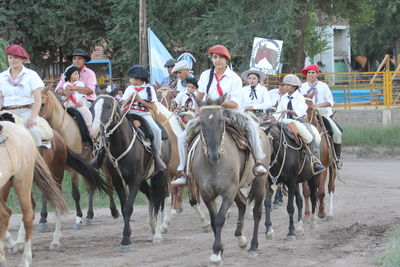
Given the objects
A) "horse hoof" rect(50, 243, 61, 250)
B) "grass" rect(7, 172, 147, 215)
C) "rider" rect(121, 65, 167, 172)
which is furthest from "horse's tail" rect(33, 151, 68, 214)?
"grass" rect(7, 172, 147, 215)

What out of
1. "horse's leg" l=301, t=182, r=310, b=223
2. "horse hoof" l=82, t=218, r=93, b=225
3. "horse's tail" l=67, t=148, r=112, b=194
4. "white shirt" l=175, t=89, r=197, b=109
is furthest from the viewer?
"white shirt" l=175, t=89, r=197, b=109

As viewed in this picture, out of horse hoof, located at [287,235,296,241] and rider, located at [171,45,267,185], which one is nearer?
rider, located at [171,45,267,185]

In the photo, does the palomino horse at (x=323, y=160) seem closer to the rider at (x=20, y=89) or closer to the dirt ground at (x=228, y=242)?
the dirt ground at (x=228, y=242)

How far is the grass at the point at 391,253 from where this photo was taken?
9.17 metres

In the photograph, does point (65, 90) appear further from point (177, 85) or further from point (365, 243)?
point (365, 243)

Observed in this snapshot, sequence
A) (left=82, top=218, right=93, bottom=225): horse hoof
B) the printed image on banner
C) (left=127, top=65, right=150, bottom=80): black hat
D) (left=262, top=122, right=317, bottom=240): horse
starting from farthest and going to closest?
the printed image on banner < (left=82, top=218, right=93, bottom=225): horse hoof < (left=262, top=122, right=317, bottom=240): horse < (left=127, top=65, right=150, bottom=80): black hat

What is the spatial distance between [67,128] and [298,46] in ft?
67.8

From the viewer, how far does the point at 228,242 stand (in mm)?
11844

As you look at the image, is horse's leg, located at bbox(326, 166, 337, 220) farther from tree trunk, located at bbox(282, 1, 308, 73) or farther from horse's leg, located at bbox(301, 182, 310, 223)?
tree trunk, located at bbox(282, 1, 308, 73)

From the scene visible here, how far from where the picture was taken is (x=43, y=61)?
129 ft

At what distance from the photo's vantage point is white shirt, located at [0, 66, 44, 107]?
11.0m

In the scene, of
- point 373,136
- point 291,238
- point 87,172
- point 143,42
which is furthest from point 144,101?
point 373,136

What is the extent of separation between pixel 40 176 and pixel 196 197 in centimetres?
371

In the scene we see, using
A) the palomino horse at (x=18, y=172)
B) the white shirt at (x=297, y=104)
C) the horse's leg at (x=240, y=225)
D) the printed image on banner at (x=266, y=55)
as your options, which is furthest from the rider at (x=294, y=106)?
the printed image on banner at (x=266, y=55)
